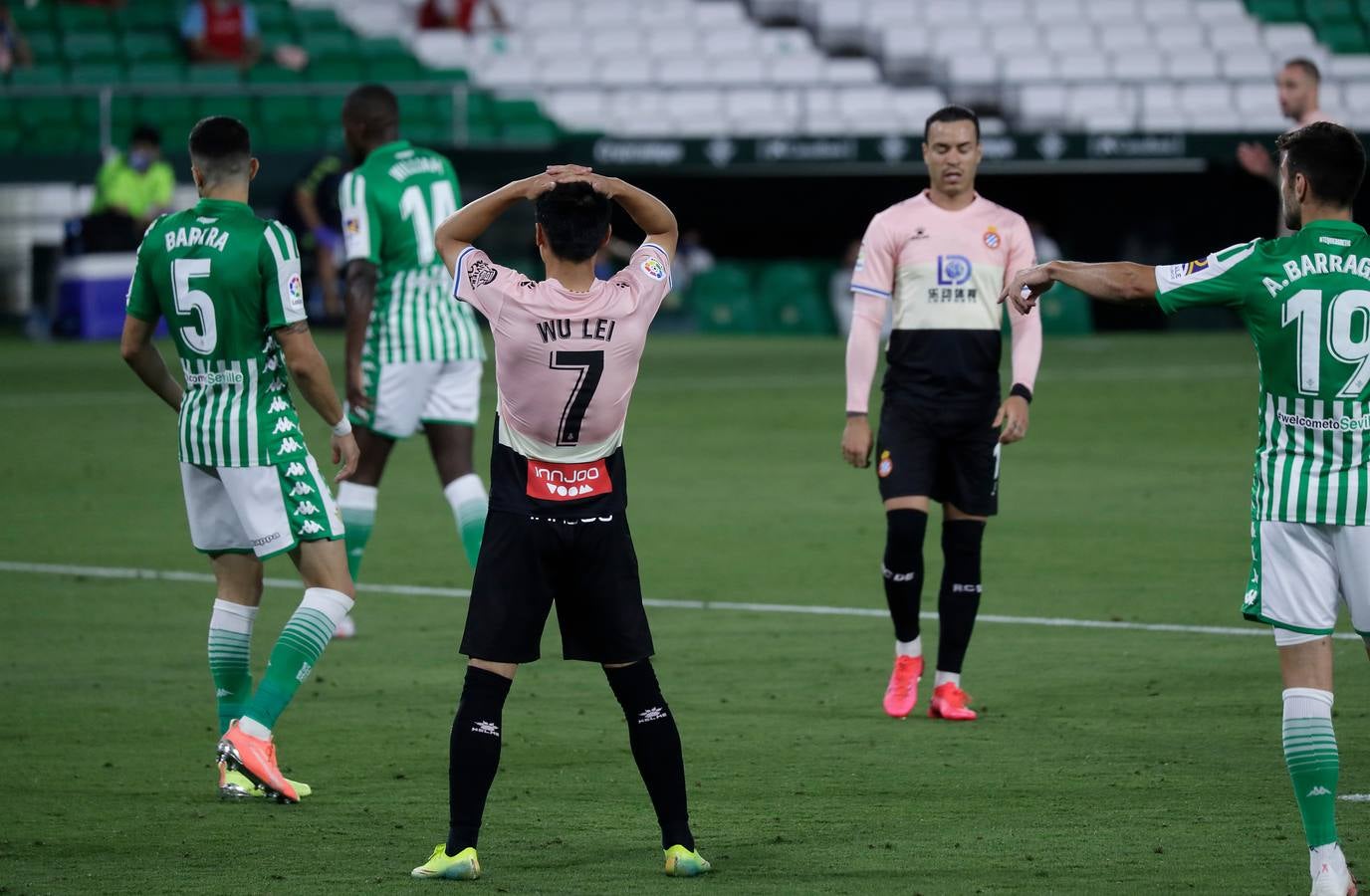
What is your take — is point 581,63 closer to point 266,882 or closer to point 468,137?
point 468,137

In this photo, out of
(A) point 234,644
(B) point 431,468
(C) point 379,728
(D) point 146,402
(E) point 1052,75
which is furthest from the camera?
(E) point 1052,75

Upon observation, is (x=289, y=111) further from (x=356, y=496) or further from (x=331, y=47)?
(x=356, y=496)

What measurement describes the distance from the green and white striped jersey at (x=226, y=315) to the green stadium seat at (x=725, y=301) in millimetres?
23665

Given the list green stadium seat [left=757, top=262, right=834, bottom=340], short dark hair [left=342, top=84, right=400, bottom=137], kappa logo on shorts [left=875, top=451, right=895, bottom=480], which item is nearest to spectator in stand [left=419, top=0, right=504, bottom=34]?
green stadium seat [left=757, top=262, right=834, bottom=340]

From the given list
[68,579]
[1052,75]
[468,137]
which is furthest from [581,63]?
[68,579]

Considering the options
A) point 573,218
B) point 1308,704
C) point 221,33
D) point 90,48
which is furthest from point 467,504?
point 90,48

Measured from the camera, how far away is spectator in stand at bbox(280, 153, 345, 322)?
27.6m

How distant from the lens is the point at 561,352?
18.2 ft

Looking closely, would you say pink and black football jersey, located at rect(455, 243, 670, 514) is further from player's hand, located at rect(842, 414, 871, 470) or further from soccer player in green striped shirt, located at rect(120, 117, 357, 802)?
player's hand, located at rect(842, 414, 871, 470)

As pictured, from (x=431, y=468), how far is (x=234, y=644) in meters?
9.06

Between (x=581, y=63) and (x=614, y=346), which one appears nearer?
(x=614, y=346)

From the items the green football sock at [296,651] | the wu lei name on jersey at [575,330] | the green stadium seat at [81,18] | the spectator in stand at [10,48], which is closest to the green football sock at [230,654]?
the green football sock at [296,651]

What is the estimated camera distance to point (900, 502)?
318 inches

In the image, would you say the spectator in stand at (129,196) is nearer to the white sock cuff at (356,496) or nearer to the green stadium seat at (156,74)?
the green stadium seat at (156,74)
